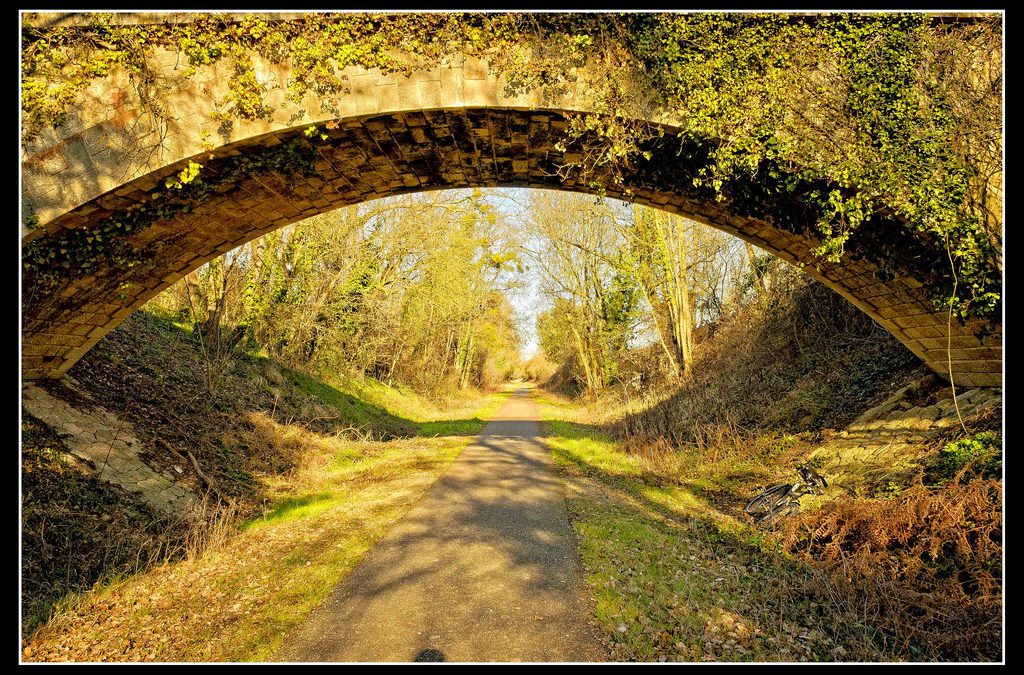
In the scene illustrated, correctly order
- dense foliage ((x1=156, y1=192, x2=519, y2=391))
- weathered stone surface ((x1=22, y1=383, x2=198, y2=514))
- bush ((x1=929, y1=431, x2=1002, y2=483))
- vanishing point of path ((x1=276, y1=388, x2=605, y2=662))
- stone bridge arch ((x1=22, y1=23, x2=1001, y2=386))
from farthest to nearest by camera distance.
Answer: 1. dense foliage ((x1=156, y1=192, x2=519, y2=391))
2. weathered stone surface ((x1=22, y1=383, x2=198, y2=514))
3. bush ((x1=929, y1=431, x2=1002, y2=483))
4. stone bridge arch ((x1=22, y1=23, x2=1001, y2=386))
5. vanishing point of path ((x1=276, y1=388, x2=605, y2=662))

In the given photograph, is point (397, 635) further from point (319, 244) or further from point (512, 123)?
point (319, 244)

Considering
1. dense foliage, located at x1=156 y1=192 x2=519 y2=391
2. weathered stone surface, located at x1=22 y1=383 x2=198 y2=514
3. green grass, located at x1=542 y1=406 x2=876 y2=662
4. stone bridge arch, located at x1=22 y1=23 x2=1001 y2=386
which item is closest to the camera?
green grass, located at x1=542 y1=406 x2=876 y2=662

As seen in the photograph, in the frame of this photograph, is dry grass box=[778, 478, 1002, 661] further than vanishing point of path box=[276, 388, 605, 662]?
Yes

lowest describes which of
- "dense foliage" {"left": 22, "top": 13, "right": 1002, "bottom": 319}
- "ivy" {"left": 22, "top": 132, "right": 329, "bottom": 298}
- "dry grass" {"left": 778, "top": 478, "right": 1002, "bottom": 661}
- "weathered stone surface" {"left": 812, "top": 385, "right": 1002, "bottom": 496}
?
"dry grass" {"left": 778, "top": 478, "right": 1002, "bottom": 661}

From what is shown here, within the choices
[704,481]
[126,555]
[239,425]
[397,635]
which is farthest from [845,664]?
[239,425]

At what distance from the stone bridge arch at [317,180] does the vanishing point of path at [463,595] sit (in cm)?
432

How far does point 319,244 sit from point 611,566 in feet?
36.6

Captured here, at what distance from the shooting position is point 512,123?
490cm

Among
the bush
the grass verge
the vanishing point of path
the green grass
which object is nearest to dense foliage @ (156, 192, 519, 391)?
the grass verge

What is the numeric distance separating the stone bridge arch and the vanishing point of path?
14.2 ft

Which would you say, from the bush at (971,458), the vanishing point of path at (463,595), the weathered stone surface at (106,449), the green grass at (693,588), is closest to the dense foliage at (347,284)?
the weathered stone surface at (106,449)

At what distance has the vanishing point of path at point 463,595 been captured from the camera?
3262mm

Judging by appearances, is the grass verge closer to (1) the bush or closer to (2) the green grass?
(2) the green grass

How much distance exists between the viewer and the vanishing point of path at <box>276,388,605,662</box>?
3.26m
